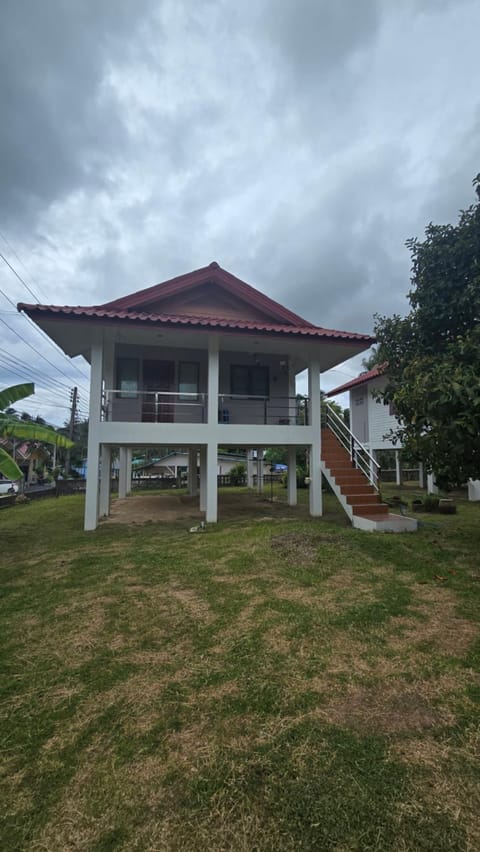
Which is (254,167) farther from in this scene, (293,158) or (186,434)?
(186,434)

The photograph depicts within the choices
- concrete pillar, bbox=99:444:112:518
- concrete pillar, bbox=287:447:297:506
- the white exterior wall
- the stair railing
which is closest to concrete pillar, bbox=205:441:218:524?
concrete pillar, bbox=99:444:112:518

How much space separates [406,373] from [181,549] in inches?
224

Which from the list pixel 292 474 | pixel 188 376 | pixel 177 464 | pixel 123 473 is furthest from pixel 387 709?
pixel 177 464

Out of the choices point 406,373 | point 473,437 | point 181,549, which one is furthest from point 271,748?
point 406,373

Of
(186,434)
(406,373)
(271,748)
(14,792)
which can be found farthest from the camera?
(186,434)

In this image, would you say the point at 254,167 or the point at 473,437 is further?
the point at 254,167

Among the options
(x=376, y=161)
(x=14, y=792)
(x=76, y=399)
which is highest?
(x=376, y=161)

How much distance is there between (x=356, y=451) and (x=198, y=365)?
615cm

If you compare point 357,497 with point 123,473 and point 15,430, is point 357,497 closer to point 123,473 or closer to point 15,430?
point 15,430

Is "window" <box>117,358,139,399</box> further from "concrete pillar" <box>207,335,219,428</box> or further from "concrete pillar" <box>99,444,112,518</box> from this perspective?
"concrete pillar" <box>207,335,219,428</box>

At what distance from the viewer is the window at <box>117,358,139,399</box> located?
12.9 m

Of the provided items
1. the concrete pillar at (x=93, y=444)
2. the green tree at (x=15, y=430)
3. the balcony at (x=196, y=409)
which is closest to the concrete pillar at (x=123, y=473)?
the green tree at (x=15, y=430)

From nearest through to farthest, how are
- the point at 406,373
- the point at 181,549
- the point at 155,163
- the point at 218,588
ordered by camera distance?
the point at 218,588 → the point at 406,373 → the point at 181,549 → the point at 155,163

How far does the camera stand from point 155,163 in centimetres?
1427
